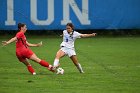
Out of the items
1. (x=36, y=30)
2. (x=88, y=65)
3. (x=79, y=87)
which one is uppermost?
(x=79, y=87)

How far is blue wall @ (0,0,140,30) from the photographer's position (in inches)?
1232

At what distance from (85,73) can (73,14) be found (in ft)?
50.5

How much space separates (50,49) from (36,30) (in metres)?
7.83

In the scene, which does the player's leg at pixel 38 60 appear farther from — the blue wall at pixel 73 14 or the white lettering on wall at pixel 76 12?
the white lettering on wall at pixel 76 12

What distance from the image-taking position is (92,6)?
31797 mm

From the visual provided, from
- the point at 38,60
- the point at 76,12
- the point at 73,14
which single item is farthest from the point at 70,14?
the point at 38,60

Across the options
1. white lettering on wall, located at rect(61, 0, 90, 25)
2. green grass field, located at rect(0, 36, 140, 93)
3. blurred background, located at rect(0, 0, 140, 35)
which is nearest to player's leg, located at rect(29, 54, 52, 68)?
green grass field, located at rect(0, 36, 140, 93)

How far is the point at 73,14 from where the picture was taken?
31.6m

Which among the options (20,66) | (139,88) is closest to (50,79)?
(139,88)

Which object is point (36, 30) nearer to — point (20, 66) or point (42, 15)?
point (42, 15)

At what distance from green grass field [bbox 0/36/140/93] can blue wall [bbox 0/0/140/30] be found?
474cm

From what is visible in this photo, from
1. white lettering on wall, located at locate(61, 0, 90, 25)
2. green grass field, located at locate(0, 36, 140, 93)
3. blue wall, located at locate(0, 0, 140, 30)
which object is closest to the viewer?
green grass field, located at locate(0, 36, 140, 93)

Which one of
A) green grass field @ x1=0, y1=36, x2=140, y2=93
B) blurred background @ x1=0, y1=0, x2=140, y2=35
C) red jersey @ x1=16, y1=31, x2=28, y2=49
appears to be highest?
red jersey @ x1=16, y1=31, x2=28, y2=49

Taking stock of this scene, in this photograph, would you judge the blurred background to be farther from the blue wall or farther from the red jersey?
the red jersey
